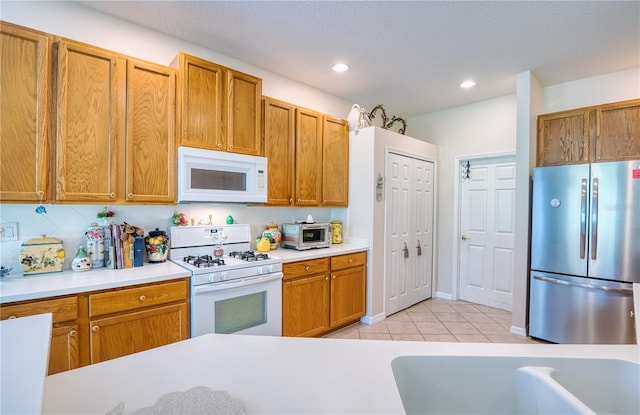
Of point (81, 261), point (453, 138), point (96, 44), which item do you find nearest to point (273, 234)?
point (81, 261)

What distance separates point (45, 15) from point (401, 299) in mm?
4233

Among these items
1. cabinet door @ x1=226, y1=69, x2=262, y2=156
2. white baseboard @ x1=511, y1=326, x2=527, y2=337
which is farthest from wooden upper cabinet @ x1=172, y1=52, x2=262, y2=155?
white baseboard @ x1=511, y1=326, x2=527, y2=337

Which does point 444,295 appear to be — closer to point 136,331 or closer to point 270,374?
point 136,331

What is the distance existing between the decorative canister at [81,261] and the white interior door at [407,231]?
282cm

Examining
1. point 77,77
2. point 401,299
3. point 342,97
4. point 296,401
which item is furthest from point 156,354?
point 342,97

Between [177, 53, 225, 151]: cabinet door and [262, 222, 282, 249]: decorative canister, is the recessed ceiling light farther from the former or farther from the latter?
[262, 222, 282, 249]: decorative canister

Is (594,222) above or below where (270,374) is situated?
above

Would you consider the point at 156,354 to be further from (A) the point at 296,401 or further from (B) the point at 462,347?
(B) the point at 462,347

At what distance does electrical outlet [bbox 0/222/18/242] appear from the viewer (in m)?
1.94

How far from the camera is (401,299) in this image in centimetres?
386

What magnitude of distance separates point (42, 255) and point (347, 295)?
8.33 ft

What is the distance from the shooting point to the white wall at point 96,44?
78.2 inches

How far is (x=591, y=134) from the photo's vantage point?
2928mm

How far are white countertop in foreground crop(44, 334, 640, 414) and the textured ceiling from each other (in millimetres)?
2170
